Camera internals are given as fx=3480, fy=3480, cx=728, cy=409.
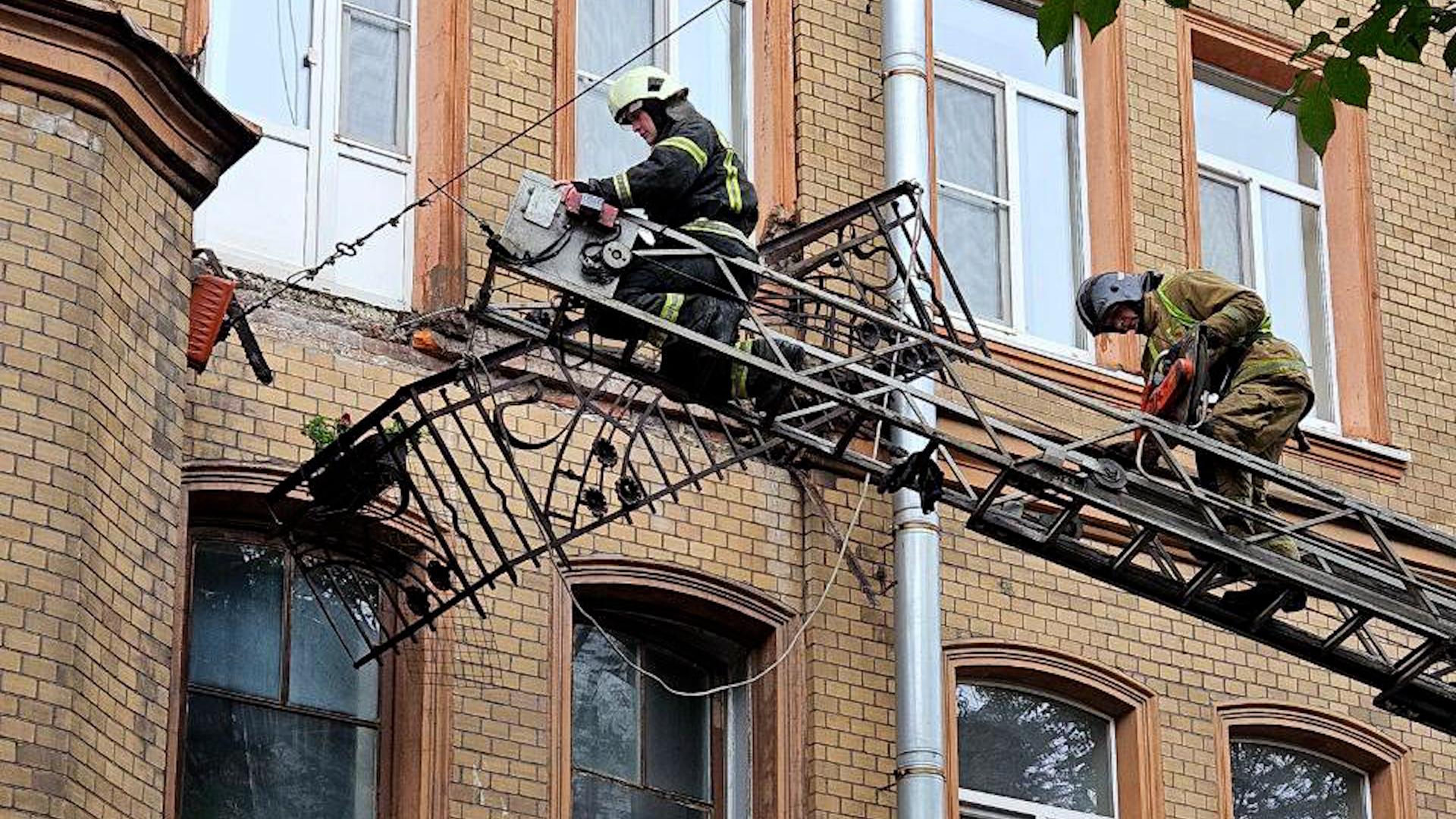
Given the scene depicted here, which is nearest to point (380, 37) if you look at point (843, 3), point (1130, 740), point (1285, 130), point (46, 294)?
point (843, 3)

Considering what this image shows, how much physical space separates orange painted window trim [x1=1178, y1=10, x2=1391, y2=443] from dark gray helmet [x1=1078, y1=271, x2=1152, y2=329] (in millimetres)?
3921

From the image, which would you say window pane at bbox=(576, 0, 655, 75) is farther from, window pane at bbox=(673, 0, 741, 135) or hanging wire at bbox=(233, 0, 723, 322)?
window pane at bbox=(673, 0, 741, 135)

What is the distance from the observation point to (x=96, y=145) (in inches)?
545

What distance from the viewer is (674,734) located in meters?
17.1

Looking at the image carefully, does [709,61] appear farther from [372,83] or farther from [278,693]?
[278,693]

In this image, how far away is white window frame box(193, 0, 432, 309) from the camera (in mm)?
16188

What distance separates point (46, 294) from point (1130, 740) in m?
7.26

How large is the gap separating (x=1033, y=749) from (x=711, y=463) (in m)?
3.09

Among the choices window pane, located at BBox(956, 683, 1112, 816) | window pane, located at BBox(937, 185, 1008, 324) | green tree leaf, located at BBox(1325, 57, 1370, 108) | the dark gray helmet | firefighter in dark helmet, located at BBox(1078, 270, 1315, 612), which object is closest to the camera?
green tree leaf, located at BBox(1325, 57, 1370, 108)

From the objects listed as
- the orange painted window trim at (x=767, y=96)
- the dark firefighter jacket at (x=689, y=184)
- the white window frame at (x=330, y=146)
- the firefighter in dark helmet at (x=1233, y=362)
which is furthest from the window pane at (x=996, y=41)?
the dark firefighter jacket at (x=689, y=184)

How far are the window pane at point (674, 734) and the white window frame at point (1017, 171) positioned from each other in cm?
298

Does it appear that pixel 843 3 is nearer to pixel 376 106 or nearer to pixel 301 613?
pixel 376 106

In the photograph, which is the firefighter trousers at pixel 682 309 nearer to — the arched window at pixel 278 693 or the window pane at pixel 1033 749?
the arched window at pixel 278 693

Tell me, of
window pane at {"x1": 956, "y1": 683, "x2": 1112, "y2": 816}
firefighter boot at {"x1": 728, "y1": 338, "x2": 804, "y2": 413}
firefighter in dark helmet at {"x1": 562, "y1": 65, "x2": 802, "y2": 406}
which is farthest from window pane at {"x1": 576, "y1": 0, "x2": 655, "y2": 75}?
window pane at {"x1": 956, "y1": 683, "x2": 1112, "y2": 816}
